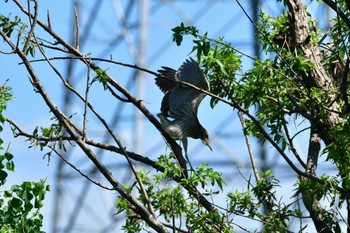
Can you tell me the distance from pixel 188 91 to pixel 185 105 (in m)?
0.07

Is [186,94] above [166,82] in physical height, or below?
below

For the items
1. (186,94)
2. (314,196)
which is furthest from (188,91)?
(314,196)

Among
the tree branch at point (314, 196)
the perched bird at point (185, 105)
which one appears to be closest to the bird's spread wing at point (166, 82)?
the perched bird at point (185, 105)

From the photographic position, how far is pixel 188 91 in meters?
5.41

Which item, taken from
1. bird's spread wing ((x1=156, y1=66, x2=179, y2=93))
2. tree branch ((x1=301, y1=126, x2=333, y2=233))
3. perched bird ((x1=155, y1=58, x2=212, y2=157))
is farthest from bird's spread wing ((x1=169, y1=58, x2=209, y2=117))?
tree branch ((x1=301, y1=126, x2=333, y2=233))

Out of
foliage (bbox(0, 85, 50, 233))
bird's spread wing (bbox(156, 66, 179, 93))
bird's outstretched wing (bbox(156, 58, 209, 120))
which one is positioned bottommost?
foliage (bbox(0, 85, 50, 233))

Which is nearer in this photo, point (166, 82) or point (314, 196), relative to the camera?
point (314, 196)

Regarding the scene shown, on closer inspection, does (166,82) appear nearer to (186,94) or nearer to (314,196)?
(186,94)

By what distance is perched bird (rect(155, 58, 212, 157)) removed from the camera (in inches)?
209

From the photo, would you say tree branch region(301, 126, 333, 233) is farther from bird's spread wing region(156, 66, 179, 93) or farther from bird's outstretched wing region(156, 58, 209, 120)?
bird's spread wing region(156, 66, 179, 93)

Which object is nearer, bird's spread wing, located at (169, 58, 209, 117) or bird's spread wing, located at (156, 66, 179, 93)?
bird's spread wing, located at (169, 58, 209, 117)

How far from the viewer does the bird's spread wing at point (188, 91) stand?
5.31 metres

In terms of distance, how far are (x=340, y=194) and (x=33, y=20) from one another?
1.65 m

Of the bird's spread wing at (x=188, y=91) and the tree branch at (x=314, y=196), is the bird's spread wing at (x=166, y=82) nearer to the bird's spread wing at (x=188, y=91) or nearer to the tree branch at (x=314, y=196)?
the bird's spread wing at (x=188, y=91)
